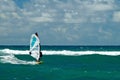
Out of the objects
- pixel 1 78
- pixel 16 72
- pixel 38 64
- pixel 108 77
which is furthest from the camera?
pixel 38 64

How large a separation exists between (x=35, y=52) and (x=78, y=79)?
1082 cm

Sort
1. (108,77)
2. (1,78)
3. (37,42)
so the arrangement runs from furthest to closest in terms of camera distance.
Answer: (37,42) → (108,77) → (1,78)

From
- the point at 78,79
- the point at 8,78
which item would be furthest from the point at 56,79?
the point at 8,78

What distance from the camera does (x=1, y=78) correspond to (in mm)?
30000

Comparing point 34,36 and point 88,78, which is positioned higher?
point 34,36

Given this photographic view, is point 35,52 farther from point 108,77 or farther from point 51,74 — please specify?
point 108,77

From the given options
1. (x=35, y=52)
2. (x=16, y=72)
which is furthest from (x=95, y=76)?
(x=35, y=52)

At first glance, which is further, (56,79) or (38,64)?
(38,64)

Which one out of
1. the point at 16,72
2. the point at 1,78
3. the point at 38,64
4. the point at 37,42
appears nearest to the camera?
the point at 1,78

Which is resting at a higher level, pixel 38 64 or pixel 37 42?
pixel 37 42

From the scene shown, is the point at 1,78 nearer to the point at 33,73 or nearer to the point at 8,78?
the point at 8,78

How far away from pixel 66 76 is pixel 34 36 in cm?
866

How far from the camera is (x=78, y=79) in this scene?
99.2 ft

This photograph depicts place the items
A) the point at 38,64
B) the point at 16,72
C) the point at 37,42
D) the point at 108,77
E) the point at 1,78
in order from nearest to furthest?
1. the point at 1,78
2. the point at 108,77
3. the point at 16,72
4. the point at 37,42
5. the point at 38,64
